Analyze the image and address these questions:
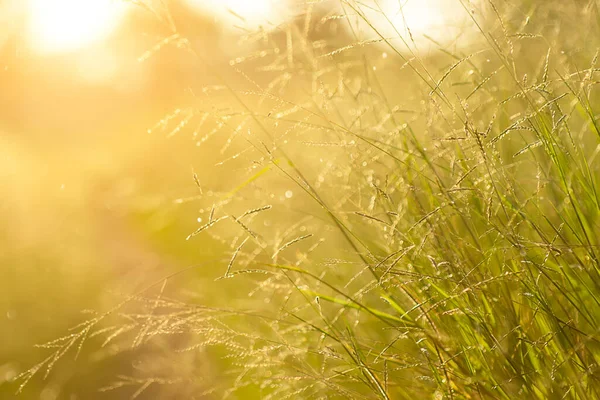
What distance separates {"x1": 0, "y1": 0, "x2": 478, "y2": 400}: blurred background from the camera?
2008 mm

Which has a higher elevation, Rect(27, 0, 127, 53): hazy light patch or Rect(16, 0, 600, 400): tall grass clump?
Rect(27, 0, 127, 53): hazy light patch

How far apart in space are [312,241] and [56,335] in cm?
116

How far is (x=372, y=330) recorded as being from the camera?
1.73 m

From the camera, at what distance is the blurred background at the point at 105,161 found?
2.01 metres

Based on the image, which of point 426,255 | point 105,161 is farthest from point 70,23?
point 426,255

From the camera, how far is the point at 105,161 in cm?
469

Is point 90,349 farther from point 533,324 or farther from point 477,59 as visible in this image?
point 477,59

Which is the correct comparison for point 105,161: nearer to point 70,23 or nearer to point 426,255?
point 70,23

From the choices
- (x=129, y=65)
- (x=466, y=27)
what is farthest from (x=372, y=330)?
(x=129, y=65)

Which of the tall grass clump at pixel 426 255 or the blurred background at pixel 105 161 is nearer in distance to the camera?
the tall grass clump at pixel 426 255

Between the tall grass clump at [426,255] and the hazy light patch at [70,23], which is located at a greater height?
the hazy light patch at [70,23]

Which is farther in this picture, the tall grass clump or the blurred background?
the blurred background

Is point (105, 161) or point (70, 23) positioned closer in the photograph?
point (70, 23)

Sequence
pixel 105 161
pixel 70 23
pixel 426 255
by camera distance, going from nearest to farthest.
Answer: pixel 426 255 → pixel 70 23 → pixel 105 161
